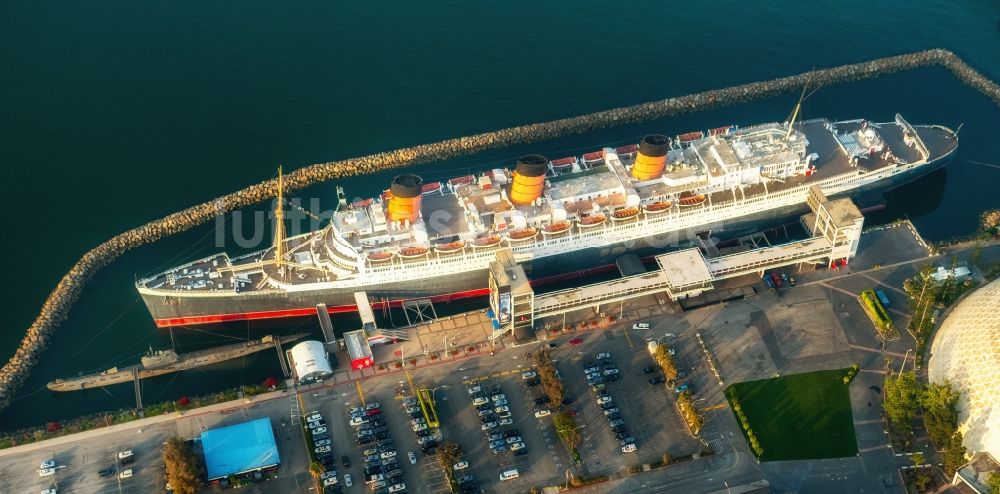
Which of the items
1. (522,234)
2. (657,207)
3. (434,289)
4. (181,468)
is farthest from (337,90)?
(181,468)

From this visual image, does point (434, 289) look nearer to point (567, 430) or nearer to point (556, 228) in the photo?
point (556, 228)

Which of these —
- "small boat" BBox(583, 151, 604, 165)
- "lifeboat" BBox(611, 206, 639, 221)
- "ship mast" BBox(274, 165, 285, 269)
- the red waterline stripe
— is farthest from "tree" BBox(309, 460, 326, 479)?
"small boat" BBox(583, 151, 604, 165)

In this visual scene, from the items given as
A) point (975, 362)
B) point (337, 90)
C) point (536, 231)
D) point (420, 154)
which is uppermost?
point (337, 90)

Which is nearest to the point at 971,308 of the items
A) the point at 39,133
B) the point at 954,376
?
the point at 954,376

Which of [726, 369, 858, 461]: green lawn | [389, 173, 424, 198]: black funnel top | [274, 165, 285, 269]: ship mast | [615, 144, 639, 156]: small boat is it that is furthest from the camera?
[615, 144, 639, 156]: small boat

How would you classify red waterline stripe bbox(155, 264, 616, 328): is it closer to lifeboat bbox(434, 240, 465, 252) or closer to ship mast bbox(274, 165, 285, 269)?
ship mast bbox(274, 165, 285, 269)

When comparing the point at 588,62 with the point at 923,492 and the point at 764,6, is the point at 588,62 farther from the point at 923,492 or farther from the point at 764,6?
the point at 923,492
